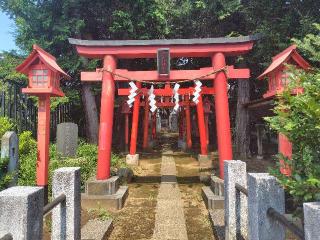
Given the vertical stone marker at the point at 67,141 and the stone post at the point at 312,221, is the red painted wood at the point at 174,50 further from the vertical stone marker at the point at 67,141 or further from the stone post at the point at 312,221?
the stone post at the point at 312,221

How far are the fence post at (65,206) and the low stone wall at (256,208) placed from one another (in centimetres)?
241

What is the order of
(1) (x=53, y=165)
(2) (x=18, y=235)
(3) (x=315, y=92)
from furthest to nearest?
(1) (x=53, y=165) → (2) (x=18, y=235) → (3) (x=315, y=92)

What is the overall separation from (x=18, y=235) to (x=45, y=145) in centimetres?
529

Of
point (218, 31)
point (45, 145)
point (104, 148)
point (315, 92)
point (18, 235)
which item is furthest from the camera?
point (218, 31)

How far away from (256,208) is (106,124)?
569cm

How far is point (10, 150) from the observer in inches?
308

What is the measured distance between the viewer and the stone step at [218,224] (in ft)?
19.5

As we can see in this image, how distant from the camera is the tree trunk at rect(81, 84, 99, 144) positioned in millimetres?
15688

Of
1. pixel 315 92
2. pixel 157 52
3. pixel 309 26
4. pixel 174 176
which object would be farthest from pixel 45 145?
pixel 309 26

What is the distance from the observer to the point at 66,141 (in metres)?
12.7

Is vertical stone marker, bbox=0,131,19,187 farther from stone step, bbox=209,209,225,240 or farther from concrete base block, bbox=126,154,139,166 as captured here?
concrete base block, bbox=126,154,139,166

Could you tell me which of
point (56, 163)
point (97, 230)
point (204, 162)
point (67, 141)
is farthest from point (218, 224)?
point (204, 162)

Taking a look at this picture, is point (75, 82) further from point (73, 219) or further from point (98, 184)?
point (73, 219)

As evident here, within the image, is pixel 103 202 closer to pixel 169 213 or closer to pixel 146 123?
pixel 169 213
